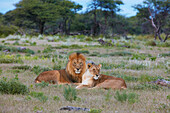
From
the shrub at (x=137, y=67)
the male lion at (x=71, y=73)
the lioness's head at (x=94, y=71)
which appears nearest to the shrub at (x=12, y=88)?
the male lion at (x=71, y=73)

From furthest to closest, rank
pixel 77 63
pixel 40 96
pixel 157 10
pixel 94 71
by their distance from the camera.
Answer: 1. pixel 157 10
2. pixel 77 63
3. pixel 94 71
4. pixel 40 96

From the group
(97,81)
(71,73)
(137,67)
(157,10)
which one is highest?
(157,10)

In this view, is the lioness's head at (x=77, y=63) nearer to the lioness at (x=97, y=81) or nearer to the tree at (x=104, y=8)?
the lioness at (x=97, y=81)

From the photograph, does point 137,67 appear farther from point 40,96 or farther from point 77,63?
point 40,96

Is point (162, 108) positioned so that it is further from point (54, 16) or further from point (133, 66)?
point (54, 16)

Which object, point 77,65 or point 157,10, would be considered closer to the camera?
point 77,65

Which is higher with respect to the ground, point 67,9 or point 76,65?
point 67,9

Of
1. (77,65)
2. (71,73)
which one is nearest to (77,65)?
(77,65)

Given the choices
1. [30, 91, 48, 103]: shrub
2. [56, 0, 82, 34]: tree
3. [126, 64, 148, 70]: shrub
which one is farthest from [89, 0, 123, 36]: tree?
[30, 91, 48, 103]: shrub

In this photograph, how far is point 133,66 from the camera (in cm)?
1030

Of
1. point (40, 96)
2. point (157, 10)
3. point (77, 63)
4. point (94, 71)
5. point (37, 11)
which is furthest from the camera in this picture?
point (37, 11)

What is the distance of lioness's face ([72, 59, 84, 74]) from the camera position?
21.4ft

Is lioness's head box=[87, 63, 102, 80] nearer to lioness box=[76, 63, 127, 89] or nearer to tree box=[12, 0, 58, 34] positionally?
lioness box=[76, 63, 127, 89]

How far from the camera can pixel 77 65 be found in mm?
6543
